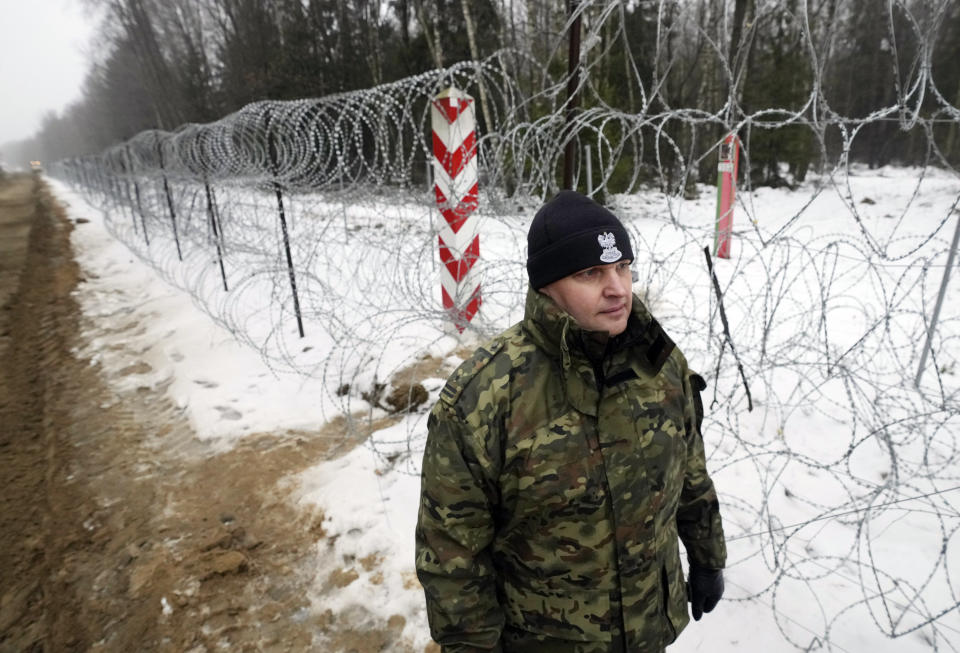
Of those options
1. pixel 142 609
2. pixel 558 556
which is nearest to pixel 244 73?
pixel 142 609

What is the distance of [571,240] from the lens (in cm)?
116

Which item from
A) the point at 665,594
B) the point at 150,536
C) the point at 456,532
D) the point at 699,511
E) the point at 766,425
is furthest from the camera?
the point at 766,425

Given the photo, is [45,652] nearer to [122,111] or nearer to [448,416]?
[448,416]

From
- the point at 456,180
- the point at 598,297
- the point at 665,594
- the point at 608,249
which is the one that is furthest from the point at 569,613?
the point at 456,180

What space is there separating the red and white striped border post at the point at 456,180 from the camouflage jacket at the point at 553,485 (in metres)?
2.82

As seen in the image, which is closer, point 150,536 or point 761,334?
point 150,536

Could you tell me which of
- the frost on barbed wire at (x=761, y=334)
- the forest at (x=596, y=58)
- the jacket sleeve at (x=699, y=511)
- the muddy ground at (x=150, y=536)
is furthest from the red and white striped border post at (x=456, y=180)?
the jacket sleeve at (x=699, y=511)

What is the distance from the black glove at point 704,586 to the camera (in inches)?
60.1

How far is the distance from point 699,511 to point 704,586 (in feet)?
0.85

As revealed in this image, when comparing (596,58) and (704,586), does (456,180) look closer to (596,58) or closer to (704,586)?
(596,58)

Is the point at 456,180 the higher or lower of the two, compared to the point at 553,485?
higher

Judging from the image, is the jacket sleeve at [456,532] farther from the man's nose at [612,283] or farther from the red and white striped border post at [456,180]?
the red and white striped border post at [456,180]

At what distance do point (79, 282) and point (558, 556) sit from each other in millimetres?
9912

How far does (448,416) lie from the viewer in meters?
1.13
